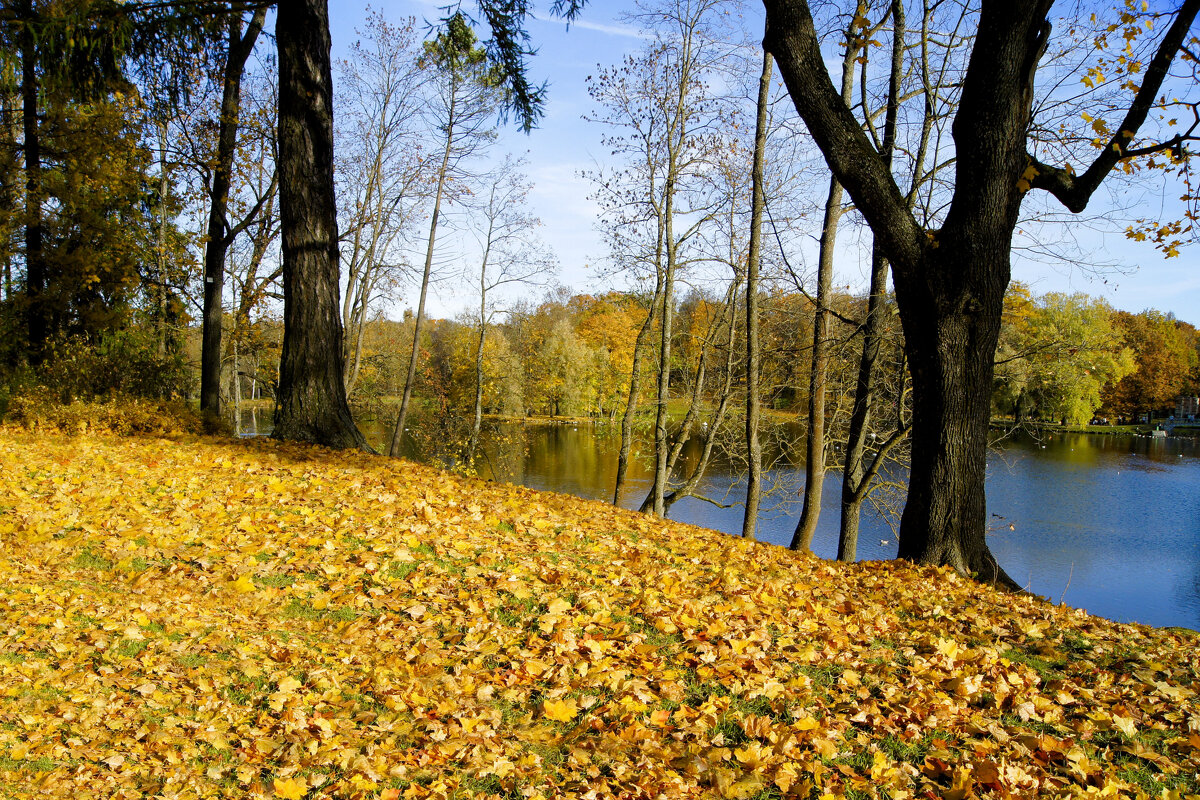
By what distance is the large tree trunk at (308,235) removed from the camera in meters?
7.98

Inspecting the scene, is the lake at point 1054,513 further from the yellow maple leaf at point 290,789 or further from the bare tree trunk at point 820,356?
the yellow maple leaf at point 290,789

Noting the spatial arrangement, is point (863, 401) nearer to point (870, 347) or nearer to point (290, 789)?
point (870, 347)

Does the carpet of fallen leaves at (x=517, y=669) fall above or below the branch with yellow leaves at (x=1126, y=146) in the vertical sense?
below

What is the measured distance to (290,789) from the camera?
2.51 meters

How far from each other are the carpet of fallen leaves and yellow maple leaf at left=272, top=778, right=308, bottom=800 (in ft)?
0.04

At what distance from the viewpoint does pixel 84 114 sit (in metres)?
12.8

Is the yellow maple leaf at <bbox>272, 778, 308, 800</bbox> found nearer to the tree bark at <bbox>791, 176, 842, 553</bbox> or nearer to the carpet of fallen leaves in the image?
the carpet of fallen leaves

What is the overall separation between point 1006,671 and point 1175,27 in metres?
4.68

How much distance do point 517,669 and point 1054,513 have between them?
26.5 meters

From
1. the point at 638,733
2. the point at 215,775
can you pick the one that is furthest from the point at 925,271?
the point at 215,775

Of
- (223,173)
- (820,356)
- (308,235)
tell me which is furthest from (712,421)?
(223,173)

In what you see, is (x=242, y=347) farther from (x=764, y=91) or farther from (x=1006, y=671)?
(x=1006, y=671)

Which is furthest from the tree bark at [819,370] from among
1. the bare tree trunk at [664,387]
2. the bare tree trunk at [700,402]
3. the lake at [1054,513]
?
the bare tree trunk at [664,387]

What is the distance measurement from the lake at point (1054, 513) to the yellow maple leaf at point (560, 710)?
29.1ft
